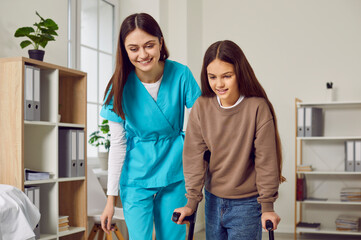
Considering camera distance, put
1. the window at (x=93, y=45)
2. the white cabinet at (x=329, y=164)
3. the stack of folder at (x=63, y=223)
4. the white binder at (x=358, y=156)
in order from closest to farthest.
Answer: the stack of folder at (x=63, y=223), the window at (x=93, y=45), the white binder at (x=358, y=156), the white cabinet at (x=329, y=164)

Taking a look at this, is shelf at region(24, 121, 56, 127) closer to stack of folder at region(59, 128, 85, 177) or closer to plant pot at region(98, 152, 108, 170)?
stack of folder at region(59, 128, 85, 177)

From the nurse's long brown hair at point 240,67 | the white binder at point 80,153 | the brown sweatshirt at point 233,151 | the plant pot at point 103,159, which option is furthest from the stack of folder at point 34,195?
the nurse's long brown hair at point 240,67

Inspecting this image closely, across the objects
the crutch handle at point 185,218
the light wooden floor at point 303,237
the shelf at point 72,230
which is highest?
the crutch handle at point 185,218

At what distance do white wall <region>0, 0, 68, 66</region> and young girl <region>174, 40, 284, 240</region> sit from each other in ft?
5.85

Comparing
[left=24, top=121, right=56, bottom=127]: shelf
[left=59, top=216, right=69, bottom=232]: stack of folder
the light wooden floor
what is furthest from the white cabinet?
[left=24, top=121, right=56, bottom=127]: shelf

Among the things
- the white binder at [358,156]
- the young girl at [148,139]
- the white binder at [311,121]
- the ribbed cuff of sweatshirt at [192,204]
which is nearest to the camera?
the ribbed cuff of sweatshirt at [192,204]

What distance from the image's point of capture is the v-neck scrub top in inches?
64.2

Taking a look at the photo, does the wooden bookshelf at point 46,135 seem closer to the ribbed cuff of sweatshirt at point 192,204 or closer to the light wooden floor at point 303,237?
the ribbed cuff of sweatshirt at point 192,204

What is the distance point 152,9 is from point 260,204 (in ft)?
11.0

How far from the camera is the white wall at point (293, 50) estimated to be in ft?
15.3

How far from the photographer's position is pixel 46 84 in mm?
2684

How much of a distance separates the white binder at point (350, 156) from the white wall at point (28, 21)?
269cm

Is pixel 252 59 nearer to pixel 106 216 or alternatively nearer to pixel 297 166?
pixel 297 166

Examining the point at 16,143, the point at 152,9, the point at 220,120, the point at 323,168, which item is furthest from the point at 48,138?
the point at 323,168
